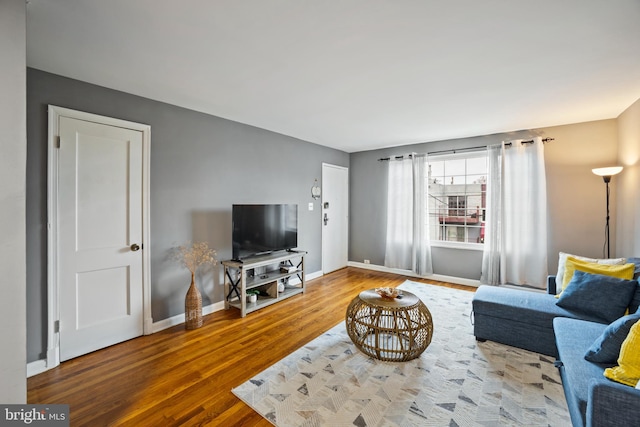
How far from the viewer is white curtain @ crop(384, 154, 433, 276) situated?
500 cm

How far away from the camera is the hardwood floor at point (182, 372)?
1800 mm

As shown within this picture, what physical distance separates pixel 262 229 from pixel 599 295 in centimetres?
348

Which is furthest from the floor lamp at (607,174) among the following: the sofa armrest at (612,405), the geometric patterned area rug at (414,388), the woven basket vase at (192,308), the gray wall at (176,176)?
the woven basket vase at (192,308)

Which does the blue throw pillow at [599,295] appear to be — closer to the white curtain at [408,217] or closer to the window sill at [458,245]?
the window sill at [458,245]

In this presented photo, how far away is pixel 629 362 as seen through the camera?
1.41 m

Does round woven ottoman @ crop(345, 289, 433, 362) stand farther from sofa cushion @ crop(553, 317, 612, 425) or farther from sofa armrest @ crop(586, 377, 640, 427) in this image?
sofa armrest @ crop(586, 377, 640, 427)

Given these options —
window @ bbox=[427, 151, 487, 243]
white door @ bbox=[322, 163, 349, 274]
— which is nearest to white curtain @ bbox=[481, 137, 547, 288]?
window @ bbox=[427, 151, 487, 243]

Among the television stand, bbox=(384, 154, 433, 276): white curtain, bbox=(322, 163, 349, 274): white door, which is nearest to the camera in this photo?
the television stand

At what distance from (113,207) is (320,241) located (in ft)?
10.9

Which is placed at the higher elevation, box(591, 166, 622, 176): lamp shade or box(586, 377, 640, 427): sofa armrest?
box(591, 166, 622, 176): lamp shade

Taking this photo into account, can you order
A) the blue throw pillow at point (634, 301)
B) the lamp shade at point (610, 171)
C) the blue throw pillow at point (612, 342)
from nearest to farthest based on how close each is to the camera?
the blue throw pillow at point (612, 342) → the blue throw pillow at point (634, 301) → the lamp shade at point (610, 171)

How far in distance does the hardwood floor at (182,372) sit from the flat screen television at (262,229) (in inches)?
33.0

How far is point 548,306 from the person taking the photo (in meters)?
2.52

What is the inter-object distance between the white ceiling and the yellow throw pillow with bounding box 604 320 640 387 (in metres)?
1.82
